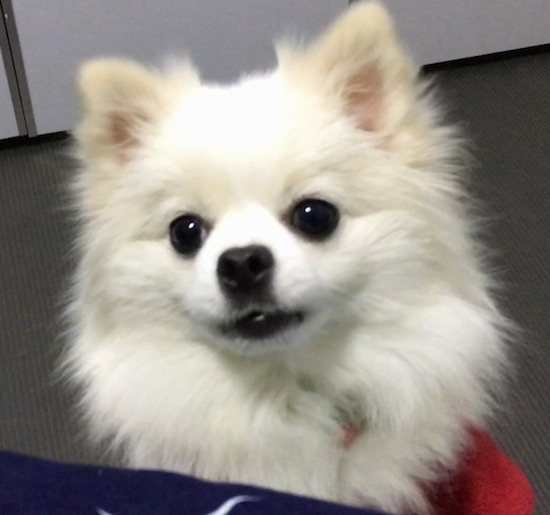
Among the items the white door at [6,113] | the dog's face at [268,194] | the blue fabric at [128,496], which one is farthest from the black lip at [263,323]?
the white door at [6,113]

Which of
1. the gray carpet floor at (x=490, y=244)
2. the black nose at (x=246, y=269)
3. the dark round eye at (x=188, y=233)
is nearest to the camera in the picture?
the black nose at (x=246, y=269)

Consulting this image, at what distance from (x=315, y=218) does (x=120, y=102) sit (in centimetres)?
34

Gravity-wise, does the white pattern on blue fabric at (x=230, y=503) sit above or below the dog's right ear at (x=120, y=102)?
below

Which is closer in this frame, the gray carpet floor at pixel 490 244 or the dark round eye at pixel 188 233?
the dark round eye at pixel 188 233

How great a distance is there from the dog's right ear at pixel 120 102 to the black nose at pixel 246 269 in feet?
0.90

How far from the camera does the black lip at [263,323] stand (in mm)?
1095

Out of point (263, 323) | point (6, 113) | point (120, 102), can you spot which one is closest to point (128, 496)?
point (263, 323)

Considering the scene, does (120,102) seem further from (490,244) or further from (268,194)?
(490,244)

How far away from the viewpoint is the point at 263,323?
110 centimetres

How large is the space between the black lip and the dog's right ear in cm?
32

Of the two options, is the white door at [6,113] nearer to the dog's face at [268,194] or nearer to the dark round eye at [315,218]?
the dog's face at [268,194]

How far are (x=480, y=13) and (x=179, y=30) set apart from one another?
3.75ft

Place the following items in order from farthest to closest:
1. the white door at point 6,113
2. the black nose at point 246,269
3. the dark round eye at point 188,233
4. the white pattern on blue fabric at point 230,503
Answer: the white door at point 6,113
the dark round eye at point 188,233
the black nose at point 246,269
the white pattern on blue fabric at point 230,503

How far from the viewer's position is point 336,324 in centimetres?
116
